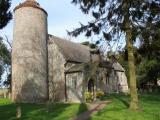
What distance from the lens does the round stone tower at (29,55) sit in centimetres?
3709

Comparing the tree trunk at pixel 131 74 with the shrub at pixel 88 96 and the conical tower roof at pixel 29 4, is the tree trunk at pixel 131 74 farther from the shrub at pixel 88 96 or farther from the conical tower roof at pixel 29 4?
the conical tower roof at pixel 29 4

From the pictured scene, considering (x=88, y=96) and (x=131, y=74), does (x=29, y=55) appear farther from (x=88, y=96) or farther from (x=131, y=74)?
(x=131, y=74)

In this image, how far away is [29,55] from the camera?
123 ft

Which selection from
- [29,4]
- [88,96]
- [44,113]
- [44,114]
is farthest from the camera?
[29,4]

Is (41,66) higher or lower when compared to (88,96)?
higher

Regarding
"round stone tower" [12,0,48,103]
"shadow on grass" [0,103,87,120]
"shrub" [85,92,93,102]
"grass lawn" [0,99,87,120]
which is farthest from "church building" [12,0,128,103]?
"shadow on grass" [0,103,87,120]

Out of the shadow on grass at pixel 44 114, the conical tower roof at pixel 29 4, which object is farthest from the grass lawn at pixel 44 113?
the conical tower roof at pixel 29 4

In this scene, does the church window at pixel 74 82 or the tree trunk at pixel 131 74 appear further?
the church window at pixel 74 82

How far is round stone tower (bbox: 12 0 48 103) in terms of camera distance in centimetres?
3709

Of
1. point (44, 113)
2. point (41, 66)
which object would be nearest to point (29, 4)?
point (41, 66)

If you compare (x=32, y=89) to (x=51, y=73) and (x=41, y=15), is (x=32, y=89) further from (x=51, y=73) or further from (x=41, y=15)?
(x=41, y=15)

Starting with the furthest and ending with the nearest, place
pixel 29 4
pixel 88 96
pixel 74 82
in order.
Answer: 1. pixel 74 82
2. pixel 29 4
3. pixel 88 96

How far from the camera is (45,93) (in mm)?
38938

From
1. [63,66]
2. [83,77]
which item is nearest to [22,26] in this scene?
[63,66]
